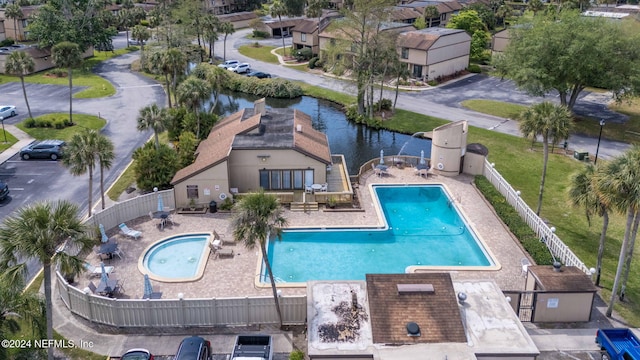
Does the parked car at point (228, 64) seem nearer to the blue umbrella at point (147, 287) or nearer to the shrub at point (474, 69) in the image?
the shrub at point (474, 69)

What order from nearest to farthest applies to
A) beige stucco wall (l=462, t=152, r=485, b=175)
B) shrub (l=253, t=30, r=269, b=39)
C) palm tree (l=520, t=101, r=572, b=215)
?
palm tree (l=520, t=101, r=572, b=215) < beige stucco wall (l=462, t=152, r=485, b=175) < shrub (l=253, t=30, r=269, b=39)

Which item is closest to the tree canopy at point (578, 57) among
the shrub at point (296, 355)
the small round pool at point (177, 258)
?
the small round pool at point (177, 258)

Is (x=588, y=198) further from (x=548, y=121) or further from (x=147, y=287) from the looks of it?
(x=147, y=287)

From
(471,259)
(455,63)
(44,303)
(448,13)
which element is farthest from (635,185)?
(448,13)

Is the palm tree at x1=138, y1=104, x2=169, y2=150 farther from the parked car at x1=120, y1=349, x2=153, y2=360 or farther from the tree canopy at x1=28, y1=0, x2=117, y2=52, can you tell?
the tree canopy at x1=28, y1=0, x2=117, y2=52

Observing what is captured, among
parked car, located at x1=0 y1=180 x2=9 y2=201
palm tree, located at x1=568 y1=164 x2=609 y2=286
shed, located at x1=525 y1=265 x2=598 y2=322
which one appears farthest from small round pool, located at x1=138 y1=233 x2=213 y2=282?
palm tree, located at x1=568 y1=164 x2=609 y2=286

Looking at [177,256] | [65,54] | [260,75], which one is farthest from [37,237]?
[260,75]
